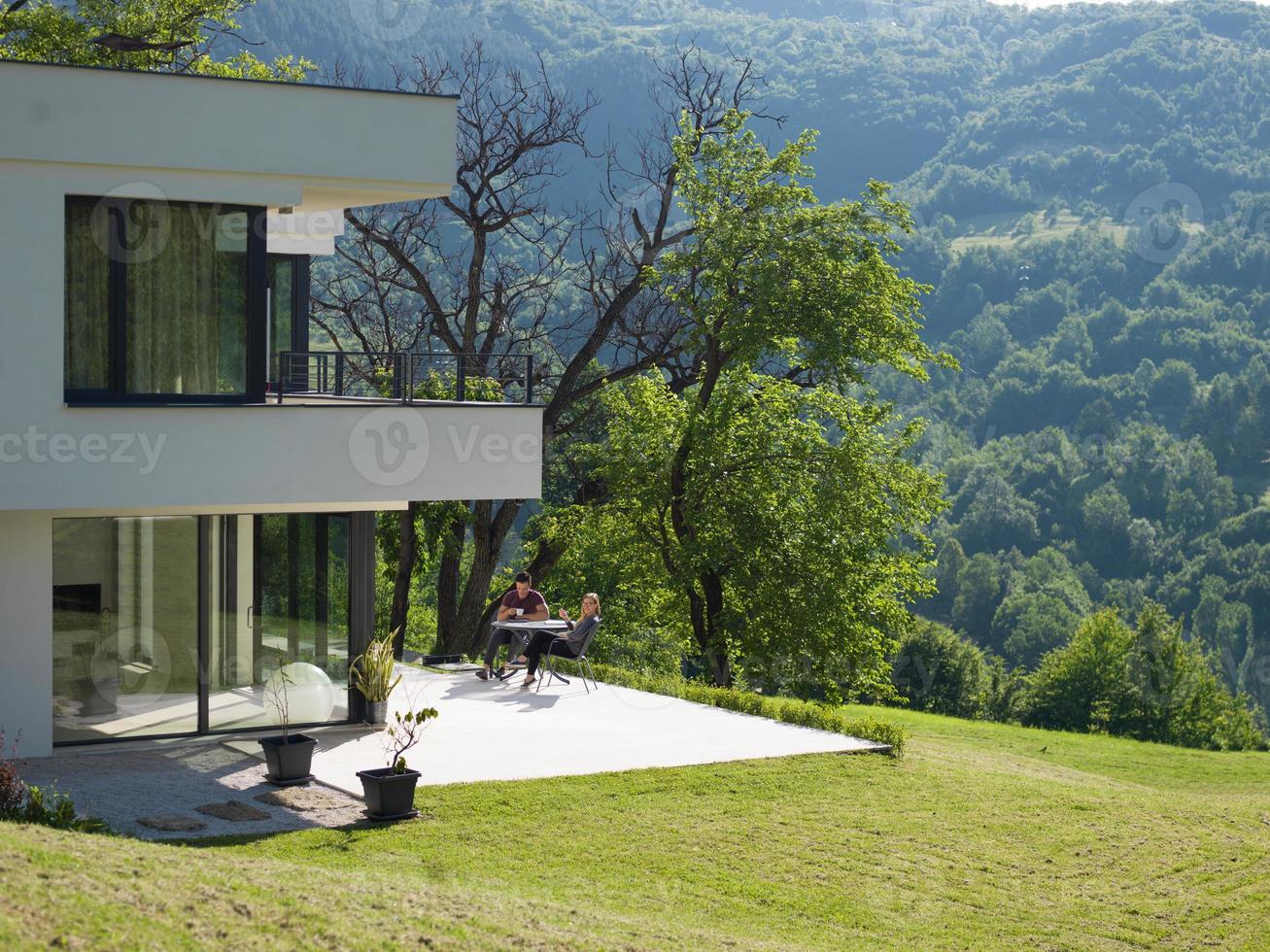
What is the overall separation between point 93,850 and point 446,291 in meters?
28.2

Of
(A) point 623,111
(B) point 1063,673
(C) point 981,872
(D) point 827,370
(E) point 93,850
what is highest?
(A) point 623,111

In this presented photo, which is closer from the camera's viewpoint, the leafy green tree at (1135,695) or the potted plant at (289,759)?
the potted plant at (289,759)

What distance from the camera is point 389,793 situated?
12.1 meters

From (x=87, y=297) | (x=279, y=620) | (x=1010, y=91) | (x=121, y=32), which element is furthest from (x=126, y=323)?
(x=1010, y=91)

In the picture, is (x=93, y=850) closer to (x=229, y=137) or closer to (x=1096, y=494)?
(x=229, y=137)

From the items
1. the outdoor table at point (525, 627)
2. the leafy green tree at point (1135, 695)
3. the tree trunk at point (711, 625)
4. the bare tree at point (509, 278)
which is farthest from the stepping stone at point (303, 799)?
the leafy green tree at point (1135, 695)

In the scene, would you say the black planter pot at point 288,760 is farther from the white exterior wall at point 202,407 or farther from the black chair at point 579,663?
the black chair at point 579,663

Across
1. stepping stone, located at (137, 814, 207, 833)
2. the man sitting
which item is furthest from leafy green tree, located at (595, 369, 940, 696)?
stepping stone, located at (137, 814, 207, 833)

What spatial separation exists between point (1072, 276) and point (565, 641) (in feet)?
377

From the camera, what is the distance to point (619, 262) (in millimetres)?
32625

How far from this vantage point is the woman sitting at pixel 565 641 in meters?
19.4

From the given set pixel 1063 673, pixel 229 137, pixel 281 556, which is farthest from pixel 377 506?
pixel 1063 673

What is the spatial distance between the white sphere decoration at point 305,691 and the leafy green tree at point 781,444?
11.7 metres

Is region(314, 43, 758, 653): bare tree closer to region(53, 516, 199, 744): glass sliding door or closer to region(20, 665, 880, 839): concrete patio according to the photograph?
region(20, 665, 880, 839): concrete patio
